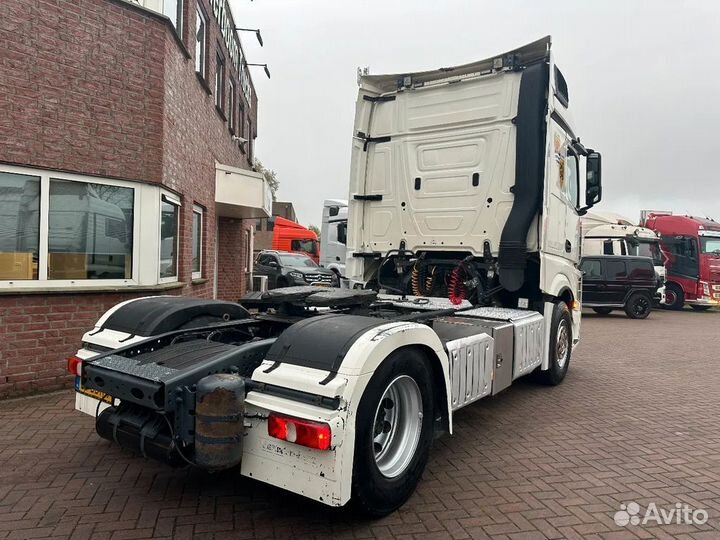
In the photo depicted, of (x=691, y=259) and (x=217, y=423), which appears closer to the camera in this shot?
(x=217, y=423)

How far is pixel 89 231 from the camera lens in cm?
627

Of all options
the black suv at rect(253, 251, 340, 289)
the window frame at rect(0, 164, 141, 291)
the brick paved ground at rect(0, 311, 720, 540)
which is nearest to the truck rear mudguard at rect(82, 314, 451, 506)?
the brick paved ground at rect(0, 311, 720, 540)

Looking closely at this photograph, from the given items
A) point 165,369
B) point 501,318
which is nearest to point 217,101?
point 501,318

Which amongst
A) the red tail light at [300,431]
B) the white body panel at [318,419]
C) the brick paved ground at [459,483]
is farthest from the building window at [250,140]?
the red tail light at [300,431]

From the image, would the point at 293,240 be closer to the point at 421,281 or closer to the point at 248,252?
the point at 248,252

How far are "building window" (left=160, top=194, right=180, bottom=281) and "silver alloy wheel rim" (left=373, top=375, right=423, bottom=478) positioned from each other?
4920 millimetres

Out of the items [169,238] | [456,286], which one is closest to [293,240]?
[169,238]

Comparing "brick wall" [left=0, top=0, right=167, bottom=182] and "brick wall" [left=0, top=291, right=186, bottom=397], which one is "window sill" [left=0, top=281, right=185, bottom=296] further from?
"brick wall" [left=0, top=0, right=167, bottom=182]

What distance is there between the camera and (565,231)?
22.1 ft

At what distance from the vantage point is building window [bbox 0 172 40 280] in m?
5.60

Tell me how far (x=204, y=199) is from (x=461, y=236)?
5510mm

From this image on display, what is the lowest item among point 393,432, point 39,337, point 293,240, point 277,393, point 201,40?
point 393,432

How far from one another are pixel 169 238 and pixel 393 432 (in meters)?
5.57

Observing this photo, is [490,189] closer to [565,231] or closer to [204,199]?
[565,231]
